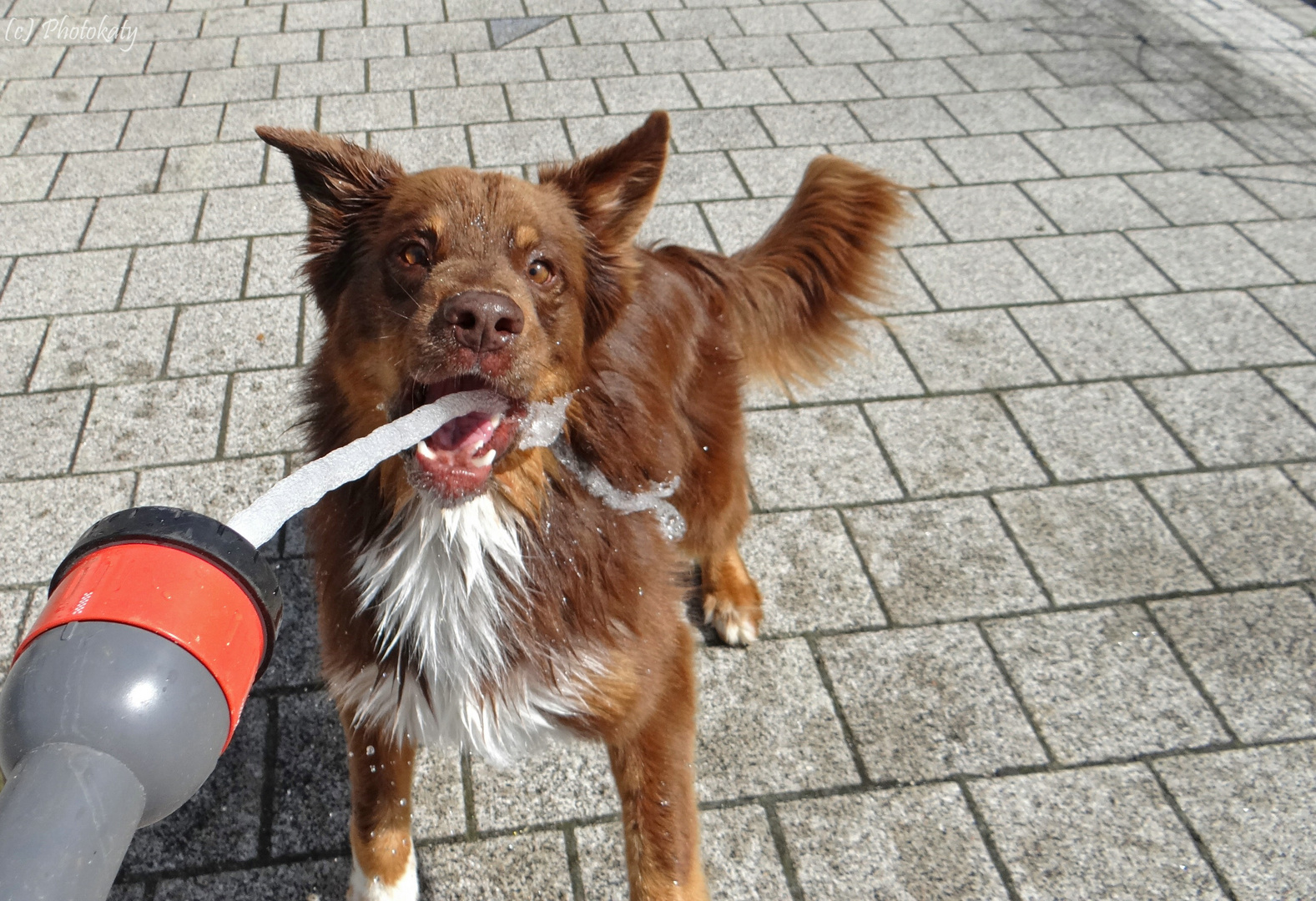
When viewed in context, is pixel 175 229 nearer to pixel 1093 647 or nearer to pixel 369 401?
pixel 369 401

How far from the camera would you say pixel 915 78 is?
6.30m

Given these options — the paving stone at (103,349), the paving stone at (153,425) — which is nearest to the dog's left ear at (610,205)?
the paving stone at (153,425)

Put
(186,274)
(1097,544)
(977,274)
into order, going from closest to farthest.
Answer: (1097,544) → (186,274) → (977,274)

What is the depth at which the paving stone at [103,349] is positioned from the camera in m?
3.96

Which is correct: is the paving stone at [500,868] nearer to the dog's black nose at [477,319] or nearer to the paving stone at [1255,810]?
the dog's black nose at [477,319]

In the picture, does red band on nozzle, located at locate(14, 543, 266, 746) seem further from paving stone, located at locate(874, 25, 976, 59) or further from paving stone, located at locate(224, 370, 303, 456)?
paving stone, located at locate(874, 25, 976, 59)

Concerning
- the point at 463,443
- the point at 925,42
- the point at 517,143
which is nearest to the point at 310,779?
the point at 463,443

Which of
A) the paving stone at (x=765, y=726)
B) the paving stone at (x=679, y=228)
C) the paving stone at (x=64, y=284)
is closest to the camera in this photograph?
the paving stone at (x=765, y=726)

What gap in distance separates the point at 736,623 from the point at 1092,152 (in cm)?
414

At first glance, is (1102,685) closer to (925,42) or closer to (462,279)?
(462,279)

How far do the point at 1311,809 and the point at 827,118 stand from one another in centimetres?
449

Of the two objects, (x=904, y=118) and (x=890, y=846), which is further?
(x=904, y=118)

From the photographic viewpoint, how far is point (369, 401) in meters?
2.14

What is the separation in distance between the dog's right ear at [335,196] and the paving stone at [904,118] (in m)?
4.05
